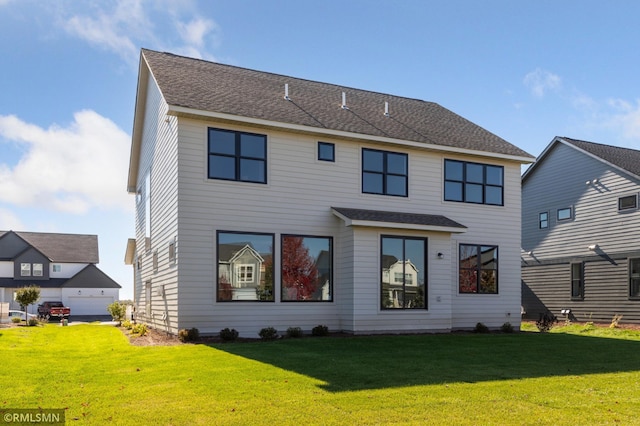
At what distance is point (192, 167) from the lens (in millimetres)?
15047

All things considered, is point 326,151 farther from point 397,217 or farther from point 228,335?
point 228,335

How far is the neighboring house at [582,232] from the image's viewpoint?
888 inches

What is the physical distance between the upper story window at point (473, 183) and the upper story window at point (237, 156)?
21.1 ft

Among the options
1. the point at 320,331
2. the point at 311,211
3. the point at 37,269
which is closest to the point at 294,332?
the point at 320,331

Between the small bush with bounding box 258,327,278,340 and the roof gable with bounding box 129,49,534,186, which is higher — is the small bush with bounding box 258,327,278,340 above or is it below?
below

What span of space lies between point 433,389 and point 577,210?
768 inches

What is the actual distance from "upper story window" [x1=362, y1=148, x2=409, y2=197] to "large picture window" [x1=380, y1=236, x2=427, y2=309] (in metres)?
1.77

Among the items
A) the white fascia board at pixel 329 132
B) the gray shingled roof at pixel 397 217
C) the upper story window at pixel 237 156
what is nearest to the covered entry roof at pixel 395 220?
the gray shingled roof at pixel 397 217

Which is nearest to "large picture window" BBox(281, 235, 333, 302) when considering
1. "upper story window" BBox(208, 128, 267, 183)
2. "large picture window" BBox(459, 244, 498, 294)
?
"upper story window" BBox(208, 128, 267, 183)

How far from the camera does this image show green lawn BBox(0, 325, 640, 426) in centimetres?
679

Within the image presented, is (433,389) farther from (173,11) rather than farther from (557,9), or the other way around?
(557,9)

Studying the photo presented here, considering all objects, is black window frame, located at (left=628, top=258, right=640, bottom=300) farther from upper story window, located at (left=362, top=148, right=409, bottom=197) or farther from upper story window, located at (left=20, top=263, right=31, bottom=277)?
upper story window, located at (left=20, top=263, right=31, bottom=277)

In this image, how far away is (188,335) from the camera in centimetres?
1423

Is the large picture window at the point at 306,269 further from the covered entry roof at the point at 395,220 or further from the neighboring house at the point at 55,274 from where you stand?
the neighboring house at the point at 55,274
